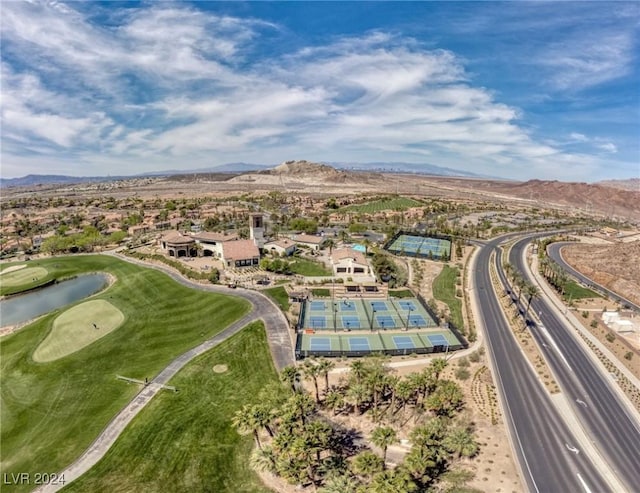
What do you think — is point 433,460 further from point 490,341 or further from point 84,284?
point 84,284

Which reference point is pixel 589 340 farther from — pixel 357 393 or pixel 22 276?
pixel 22 276

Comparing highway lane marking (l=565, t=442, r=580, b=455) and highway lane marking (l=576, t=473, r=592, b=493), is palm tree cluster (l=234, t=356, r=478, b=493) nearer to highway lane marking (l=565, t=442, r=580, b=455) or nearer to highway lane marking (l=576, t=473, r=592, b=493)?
highway lane marking (l=576, t=473, r=592, b=493)

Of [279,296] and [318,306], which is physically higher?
[279,296]

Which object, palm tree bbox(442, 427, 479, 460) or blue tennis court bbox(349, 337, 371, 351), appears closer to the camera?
palm tree bbox(442, 427, 479, 460)

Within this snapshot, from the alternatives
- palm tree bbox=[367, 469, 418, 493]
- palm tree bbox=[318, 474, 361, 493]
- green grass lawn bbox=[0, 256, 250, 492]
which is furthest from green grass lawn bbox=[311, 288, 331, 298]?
palm tree bbox=[367, 469, 418, 493]

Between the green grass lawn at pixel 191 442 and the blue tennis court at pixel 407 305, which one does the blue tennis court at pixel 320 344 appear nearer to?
the green grass lawn at pixel 191 442

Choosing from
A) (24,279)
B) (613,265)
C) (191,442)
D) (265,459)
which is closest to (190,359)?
(191,442)
